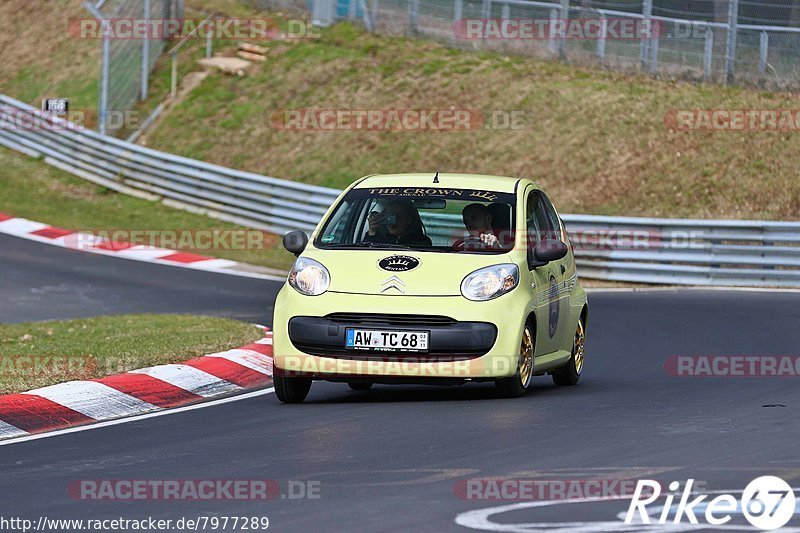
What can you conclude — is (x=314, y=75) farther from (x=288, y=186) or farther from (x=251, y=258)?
(x=251, y=258)

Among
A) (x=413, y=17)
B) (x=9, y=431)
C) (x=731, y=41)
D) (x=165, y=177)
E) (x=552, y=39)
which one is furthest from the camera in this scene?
(x=413, y=17)

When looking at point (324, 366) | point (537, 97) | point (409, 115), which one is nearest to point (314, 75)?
point (409, 115)

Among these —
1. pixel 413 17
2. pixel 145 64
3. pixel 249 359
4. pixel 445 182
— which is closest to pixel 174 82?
pixel 145 64

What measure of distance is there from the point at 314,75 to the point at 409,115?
154 inches

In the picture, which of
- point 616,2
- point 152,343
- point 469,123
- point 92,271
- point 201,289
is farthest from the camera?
point 469,123

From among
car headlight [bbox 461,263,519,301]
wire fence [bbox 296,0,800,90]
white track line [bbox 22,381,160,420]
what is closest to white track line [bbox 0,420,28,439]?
white track line [bbox 22,381,160,420]

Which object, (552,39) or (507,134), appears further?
(552,39)

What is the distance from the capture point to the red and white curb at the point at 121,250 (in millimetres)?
23359

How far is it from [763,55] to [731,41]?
0.63m

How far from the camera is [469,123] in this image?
101ft

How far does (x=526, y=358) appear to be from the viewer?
34.0 feet

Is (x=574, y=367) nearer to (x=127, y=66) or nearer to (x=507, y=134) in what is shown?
(x=507, y=134)

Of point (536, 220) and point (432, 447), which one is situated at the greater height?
point (536, 220)

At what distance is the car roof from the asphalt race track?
4.87 feet
